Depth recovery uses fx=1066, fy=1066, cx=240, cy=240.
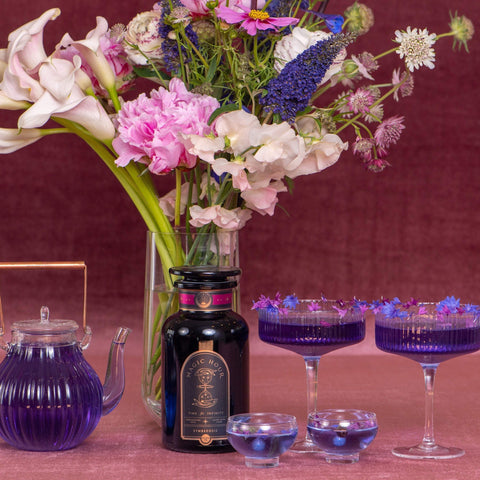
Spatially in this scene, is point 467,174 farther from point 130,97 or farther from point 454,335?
point 454,335

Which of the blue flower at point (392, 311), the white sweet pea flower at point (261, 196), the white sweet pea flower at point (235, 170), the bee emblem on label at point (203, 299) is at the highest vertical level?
the white sweet pea flower at point (235, 170)

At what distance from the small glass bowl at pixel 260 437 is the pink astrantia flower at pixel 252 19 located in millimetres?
575

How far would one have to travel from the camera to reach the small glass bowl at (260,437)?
152 cm

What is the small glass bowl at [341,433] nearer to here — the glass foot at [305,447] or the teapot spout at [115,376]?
the glass foot at [305,447]

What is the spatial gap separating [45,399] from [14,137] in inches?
16.4

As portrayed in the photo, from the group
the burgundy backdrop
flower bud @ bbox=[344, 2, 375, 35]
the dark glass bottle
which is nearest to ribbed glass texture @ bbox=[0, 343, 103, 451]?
the dark glass bottle

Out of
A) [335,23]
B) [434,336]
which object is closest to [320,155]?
[335,23]

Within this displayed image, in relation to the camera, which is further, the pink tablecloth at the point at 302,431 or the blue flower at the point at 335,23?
the blue flower at the point at 335,23

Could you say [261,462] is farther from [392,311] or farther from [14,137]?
[14,137]

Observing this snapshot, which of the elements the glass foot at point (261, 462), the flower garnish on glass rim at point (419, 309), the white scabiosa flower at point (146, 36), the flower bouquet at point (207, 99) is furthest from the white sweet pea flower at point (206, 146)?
the glass foot at point (261, 462)

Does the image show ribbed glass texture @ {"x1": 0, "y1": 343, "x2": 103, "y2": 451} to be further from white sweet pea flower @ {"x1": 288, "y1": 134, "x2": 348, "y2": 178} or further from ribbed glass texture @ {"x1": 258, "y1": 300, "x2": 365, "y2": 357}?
white sweet pea flower @ {"x1": 288, "y1": 134, "x2": 348, "y2": 178}

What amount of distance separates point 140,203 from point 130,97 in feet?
3.22

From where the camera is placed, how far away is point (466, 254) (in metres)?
2.83

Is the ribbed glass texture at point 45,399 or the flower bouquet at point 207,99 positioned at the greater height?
the flower bouquet at point 207,99
